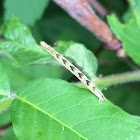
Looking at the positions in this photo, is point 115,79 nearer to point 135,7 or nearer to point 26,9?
point 135,7

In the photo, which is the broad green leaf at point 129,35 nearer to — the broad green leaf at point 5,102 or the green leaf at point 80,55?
the green leaf at point 80,55

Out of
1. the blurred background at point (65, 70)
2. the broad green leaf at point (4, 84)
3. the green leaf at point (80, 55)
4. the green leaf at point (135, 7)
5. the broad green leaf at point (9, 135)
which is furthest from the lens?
the blurred background at point (65, 70)

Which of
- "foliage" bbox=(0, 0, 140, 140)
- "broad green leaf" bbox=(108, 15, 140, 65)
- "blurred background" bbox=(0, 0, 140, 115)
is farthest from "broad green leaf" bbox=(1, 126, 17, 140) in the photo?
"broad green leaf" bbox=(108, 15, 140, 65)

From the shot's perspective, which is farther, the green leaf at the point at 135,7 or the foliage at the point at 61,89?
the green leaf at the point at 135,7

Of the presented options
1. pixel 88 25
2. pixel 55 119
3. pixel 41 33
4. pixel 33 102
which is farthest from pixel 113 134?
pixel 41 33

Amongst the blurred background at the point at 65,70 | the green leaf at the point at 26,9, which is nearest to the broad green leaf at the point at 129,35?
the blurred background at the point at 65,70

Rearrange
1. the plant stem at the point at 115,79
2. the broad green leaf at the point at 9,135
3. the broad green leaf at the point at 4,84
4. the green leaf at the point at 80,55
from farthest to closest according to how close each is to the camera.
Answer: the broad green leaf at the point at 9,135, the plant stem at the point at 115,79, the green leaf at the point at 80,55, the broad green leaf at the point at 4,84

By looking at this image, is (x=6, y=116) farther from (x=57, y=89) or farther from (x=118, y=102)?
(x=57, y=89)

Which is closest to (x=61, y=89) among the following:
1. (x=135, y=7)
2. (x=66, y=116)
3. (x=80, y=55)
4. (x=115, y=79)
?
(x=66, y=116)

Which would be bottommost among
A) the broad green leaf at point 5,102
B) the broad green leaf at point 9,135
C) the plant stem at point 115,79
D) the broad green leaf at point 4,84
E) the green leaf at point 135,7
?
the broad green leaf at point 9,135
